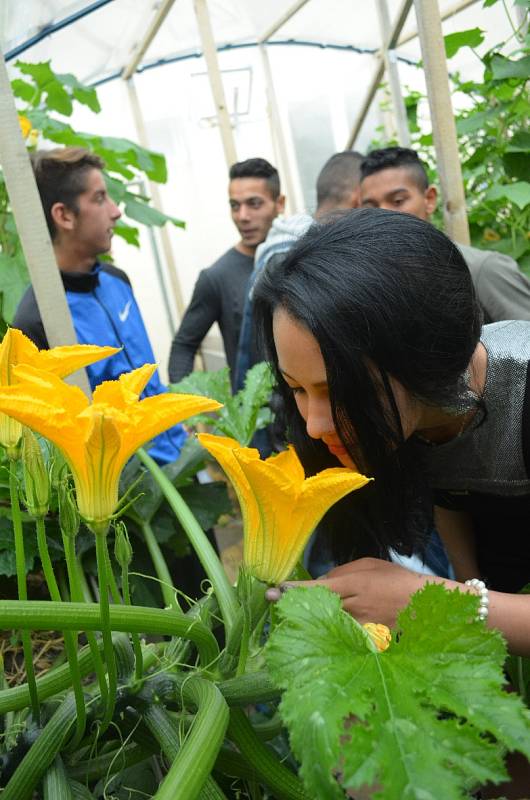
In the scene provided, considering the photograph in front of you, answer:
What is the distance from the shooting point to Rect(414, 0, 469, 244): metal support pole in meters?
1.48

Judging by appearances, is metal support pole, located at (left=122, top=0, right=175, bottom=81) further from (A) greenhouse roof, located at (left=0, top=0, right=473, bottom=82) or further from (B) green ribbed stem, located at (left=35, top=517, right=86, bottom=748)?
(B) green ribbed stem, located at (left=35, top=517, right=86, bottom=748)

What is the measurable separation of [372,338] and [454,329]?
5.0 inches

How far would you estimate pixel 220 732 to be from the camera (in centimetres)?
59

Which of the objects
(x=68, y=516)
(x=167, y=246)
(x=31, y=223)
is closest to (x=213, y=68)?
(x=167, y=246)

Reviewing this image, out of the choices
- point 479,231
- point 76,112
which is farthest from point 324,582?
point 76,112

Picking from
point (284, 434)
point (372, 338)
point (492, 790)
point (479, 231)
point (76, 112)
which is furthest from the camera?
point (76, 112)

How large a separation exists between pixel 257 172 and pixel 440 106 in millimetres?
1434

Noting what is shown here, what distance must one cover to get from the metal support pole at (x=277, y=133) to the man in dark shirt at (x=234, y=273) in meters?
2.74

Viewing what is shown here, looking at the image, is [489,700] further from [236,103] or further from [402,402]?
[236,103]

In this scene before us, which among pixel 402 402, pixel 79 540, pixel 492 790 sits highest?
pixel 402 402

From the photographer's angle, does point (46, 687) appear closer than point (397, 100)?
Yes

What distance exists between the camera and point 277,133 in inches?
226

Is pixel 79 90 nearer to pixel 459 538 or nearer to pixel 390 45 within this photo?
pixel 390 45

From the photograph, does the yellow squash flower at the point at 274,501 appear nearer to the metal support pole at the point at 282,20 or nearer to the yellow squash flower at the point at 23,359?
the yellow squash flower at the point at 23,359
